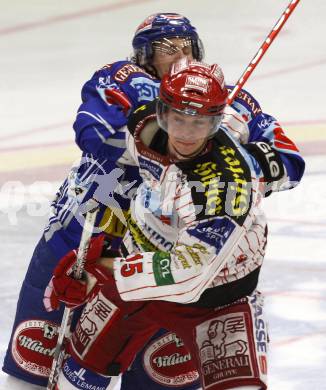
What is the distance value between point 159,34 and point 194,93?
49 cm

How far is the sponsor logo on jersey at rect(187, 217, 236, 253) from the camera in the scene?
2.79 meters

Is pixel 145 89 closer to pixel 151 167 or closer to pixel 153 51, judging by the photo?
pixel 153 51

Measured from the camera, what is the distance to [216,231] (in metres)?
2.79

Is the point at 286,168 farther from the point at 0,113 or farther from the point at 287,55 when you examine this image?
the point at 287,55

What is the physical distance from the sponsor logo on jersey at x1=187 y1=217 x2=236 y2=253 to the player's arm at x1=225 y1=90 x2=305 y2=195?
28 cm

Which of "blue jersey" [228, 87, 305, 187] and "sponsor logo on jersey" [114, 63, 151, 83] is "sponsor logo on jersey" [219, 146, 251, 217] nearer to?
"blue jersey" [228, 87, 305, 187]

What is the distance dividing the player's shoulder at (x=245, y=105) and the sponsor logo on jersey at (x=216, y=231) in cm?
46

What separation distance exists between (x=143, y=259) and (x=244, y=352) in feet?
1.04

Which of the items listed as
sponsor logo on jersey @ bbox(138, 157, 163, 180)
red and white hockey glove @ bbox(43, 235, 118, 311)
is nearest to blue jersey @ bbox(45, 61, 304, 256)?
sponsor logo on jersey @ bbox(138, 157, 163, 180)

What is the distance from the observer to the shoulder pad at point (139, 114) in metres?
3.04

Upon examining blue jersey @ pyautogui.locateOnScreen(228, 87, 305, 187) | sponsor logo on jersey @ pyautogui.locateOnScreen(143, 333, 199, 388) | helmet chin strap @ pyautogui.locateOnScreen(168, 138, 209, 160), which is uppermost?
helmet chin strap @ pyautogui.locateOnScreen(168, 138, 209, 160)

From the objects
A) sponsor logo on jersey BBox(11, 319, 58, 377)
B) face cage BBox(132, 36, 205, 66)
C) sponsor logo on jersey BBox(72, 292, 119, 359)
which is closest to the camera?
sponsor logo on jersey BBox(72, 292, 119, 359)

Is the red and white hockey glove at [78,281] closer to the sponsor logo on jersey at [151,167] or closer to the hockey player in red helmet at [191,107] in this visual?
the sponsor logo on jersey at [151,167]

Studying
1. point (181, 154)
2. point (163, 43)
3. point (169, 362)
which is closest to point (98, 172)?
point (163, 43)
